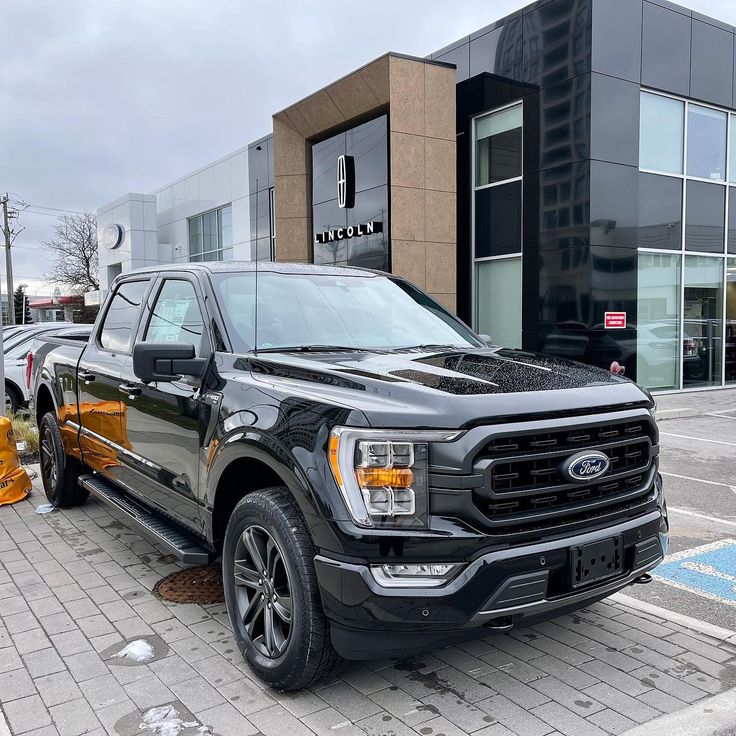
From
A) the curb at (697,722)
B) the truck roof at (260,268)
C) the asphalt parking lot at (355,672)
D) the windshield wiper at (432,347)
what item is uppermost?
the truck roof at (260,268)

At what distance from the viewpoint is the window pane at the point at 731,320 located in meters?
16.8

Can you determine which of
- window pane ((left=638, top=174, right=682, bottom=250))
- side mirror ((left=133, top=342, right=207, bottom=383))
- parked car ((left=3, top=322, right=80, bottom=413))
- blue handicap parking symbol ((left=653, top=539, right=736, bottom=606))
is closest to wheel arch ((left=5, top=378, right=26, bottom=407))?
parked car ((left=3, top=322, right=80, bottom=413))

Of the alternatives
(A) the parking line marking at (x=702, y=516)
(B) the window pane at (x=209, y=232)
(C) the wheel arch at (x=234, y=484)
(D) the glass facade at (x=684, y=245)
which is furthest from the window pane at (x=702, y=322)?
(B) the window pane at (x=209, y=232)

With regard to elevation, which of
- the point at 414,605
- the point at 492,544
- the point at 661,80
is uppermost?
the point at 661,80

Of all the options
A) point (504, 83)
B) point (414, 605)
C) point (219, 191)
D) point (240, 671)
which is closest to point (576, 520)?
point (414, 605)

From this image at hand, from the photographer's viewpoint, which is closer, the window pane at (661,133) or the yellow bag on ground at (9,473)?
the yellow bag on ground at (9,473)

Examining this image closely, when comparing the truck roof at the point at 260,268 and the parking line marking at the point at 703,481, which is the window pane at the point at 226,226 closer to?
the parking line marking at the point at 703,481

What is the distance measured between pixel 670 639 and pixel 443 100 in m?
14.5

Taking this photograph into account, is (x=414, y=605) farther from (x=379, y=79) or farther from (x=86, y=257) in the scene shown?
(x=86, y=257)

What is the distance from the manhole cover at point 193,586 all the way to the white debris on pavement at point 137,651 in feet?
1.87

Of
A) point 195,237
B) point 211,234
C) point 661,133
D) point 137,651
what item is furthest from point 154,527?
point 195,237

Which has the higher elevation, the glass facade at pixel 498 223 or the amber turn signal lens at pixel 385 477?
the glass facade at pixel 498 223

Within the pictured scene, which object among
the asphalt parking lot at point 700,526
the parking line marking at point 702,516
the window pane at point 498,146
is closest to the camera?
the asphalt parking lot at point 700,526

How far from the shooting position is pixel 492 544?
8.46 feet
